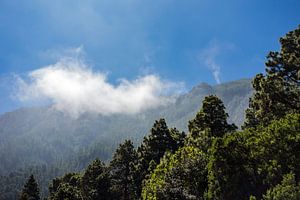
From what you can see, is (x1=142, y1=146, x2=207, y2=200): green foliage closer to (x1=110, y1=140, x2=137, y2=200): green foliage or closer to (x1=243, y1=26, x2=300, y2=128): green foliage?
(x1=243, y1=26, x2=300, y2=128): green foliage

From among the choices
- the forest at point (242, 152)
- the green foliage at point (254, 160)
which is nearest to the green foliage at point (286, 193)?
the forest at point (242, 152)

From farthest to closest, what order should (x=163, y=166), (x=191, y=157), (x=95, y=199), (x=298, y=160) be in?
(x=95, y=199) < (x=163, y=166) < (x=191, y=157) < (x=298, y=160)

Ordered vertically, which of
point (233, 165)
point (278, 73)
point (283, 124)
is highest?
point (278, 73)

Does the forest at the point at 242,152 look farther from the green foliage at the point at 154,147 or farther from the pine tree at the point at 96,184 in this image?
the pine tree at the point at 96,184

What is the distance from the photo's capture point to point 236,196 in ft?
80.0

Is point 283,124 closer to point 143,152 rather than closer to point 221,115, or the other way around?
point 221,115

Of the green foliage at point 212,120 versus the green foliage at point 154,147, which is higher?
the green foliage at point 154,147

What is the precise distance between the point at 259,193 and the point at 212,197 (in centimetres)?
320

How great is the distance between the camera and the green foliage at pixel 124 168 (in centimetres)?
5322

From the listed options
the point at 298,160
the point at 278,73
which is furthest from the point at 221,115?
the point at 298,160

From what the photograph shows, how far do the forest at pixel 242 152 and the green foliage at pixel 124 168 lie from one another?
1.56 metres

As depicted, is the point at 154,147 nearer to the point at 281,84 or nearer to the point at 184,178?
the point at 184,178

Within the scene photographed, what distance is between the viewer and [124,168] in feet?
176

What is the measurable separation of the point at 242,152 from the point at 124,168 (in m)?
30.7
